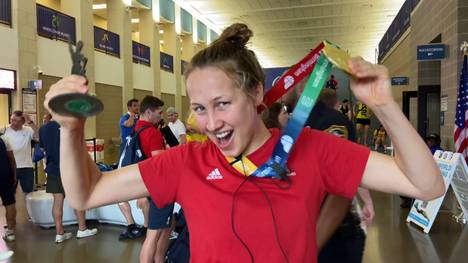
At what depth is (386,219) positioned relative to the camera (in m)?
5.79

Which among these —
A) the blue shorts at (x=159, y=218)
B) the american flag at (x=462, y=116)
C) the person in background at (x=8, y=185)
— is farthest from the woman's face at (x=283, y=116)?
the american flag at (x=462, y=116)

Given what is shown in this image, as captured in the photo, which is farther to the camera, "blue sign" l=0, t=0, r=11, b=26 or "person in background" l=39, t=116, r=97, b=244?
"blue sign" l=0, t=0, r=11, b=26

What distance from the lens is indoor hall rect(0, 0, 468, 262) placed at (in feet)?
15.4

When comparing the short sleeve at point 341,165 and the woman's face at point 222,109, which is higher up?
the woman's face at point 222,109

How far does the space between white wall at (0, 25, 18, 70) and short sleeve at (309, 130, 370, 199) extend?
896 centimetres

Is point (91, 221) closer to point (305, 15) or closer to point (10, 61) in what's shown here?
point (10, 61)

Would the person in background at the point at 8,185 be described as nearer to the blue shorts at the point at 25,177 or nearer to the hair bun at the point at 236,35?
the blue shorts at the point at 25,177

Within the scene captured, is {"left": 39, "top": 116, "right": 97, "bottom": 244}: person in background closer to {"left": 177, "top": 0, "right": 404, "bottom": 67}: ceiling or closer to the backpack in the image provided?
the backpack

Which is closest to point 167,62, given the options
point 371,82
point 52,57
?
point 52,57

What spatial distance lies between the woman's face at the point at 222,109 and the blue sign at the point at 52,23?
941 centimetres

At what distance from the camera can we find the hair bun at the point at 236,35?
1.24 m

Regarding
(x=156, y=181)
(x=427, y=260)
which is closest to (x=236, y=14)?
(x=427, y=260)

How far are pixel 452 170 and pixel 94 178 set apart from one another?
498 cm

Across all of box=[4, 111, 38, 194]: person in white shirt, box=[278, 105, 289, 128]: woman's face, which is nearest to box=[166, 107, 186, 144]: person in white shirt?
box=[4, 111, 38, 194]: person in white shirt
